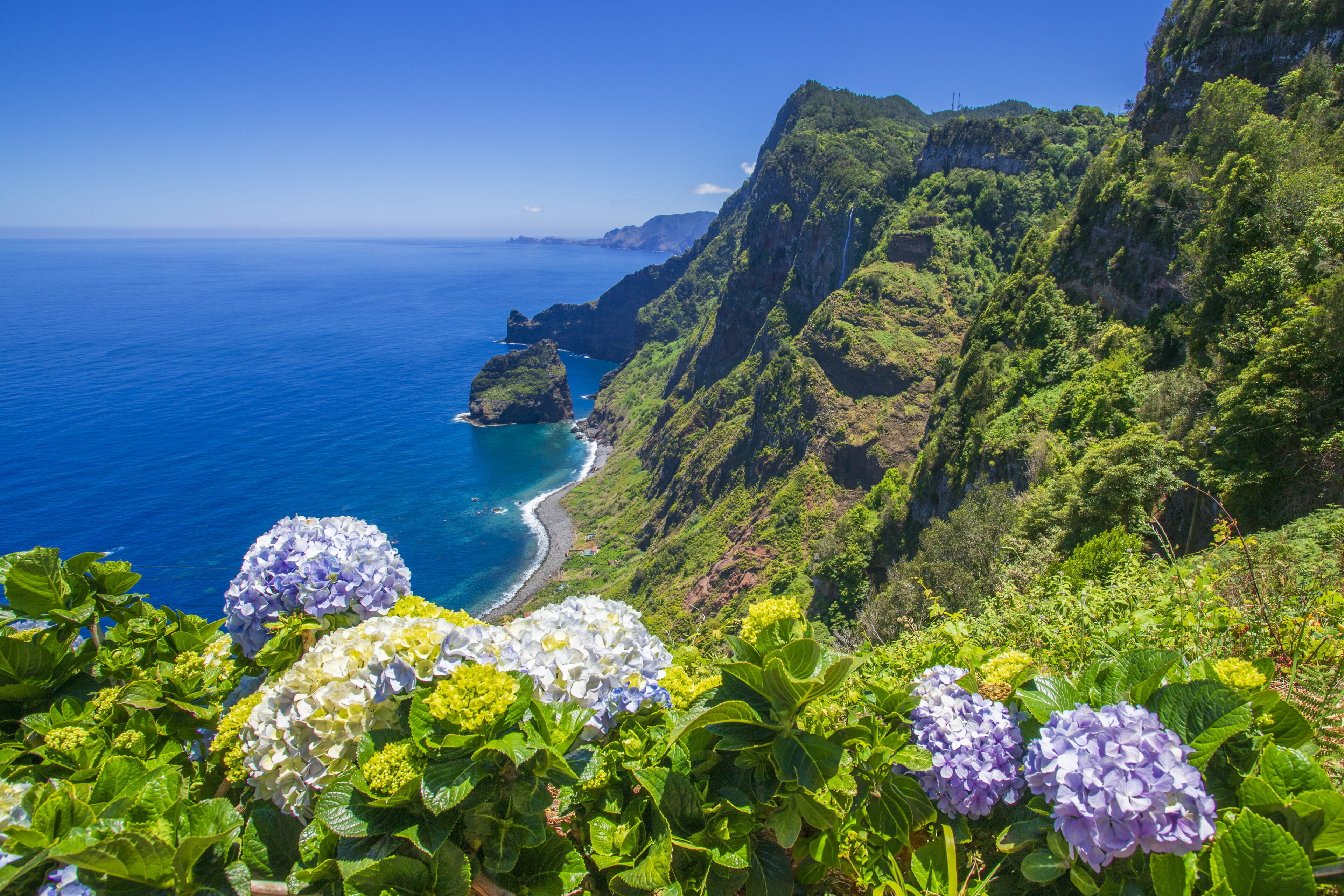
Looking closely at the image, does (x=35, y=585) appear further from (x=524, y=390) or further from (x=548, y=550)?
(x=524, y=390)

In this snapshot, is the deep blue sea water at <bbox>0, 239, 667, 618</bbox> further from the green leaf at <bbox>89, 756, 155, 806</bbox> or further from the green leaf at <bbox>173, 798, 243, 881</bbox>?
the green leaf at <bbox>173, 798, 243, 881</bbox>

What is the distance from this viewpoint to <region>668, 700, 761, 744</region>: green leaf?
2.51m

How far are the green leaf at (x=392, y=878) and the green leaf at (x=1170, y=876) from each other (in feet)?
8.39

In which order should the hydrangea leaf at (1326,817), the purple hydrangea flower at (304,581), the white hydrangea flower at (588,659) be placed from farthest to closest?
the purple hydrangea flower at (304,581) < the white hydrangea flower at (588,659) < the hydrangea leaf at (1326,817)

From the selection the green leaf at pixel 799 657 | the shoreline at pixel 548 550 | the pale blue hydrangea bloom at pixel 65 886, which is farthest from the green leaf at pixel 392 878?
the shoreline at pixel 548 550

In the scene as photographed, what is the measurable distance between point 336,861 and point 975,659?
3.10 meters

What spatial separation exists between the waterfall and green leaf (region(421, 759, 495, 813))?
249 ft

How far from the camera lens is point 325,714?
9.01ft

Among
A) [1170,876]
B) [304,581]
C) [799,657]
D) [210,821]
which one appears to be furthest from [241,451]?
[1170,876]

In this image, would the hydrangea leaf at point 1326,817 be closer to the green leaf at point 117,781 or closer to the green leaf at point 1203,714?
the green leaf at point 1203,714

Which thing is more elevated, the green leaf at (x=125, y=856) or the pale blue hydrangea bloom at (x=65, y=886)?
the green leaf at (x=125, y=856)

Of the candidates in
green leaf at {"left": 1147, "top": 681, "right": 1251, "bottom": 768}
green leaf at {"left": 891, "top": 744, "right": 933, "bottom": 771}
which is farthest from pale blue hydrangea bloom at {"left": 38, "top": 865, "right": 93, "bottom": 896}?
green leaf at {"left": 1147, "top": 681, "right": 1251, "bottom": 768}

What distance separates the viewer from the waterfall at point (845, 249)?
73750 mm

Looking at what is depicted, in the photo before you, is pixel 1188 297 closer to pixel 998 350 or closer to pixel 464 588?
pixel 998 350
